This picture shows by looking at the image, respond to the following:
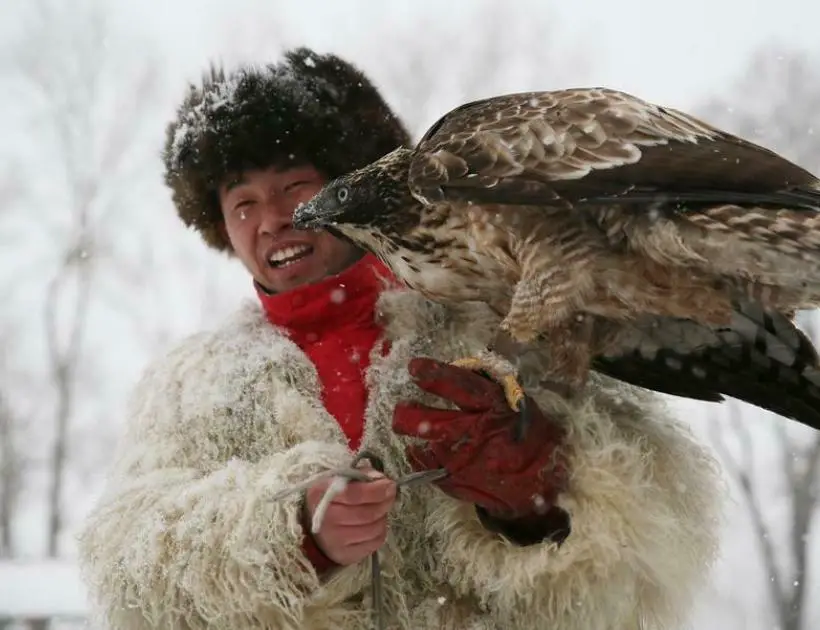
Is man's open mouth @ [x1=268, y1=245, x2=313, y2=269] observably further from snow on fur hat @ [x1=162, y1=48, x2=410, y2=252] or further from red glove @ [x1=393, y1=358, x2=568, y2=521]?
red glove @ [x1=393, y1=358, x2=568, y2=521]

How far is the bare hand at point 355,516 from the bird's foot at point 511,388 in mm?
219

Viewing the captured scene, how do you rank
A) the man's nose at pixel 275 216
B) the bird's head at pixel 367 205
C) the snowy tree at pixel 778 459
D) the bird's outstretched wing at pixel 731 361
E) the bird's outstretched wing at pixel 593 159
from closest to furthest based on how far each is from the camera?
the bird's outstretched wing at pixel 593 159
the bird's outstretched wing at pixel 731 361
the bird's head at pixel 367 205
the man's nose at pixel 275 216
the snowy tree at pixel 778 459

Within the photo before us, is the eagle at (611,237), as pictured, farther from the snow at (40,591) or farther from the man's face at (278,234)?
the snow at (40,591)

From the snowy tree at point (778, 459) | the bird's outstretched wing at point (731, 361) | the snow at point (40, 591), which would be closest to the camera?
the bird's outstretched wing at point (731, 361)

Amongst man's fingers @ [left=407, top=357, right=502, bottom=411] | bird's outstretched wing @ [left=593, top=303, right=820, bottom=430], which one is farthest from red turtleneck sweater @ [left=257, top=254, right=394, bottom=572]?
bird's outstretched wing @ [left=593, top=303, right=820, bottom=430]

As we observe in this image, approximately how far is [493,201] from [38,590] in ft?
9.09

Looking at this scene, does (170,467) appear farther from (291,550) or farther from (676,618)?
(676,618)

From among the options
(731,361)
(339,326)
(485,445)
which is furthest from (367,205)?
(731,361)

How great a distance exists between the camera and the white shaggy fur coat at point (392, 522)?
1.21 meters

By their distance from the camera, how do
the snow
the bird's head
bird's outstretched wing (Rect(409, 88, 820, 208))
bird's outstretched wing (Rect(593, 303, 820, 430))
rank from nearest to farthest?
bird's outstretched wing (Rect(409, 88, 820, 208)), bird's outstretched wing (Rect(593, 303, 820, 430)), the bird's head, the snow

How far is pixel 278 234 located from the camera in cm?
160

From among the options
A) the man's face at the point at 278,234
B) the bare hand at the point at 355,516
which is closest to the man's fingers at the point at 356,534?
the bare hand at the point at 355,516

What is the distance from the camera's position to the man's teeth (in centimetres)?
161

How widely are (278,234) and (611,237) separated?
2.37 feet
